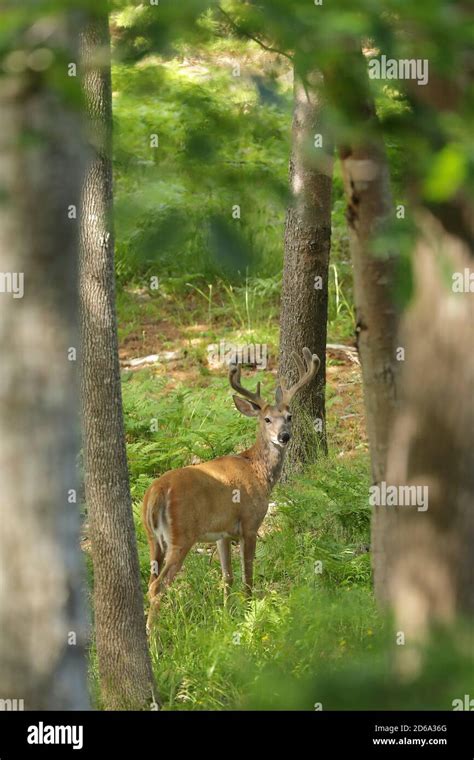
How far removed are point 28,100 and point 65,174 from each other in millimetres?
269

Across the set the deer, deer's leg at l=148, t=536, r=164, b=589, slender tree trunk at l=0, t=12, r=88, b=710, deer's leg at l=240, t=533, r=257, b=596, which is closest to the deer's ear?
the deer

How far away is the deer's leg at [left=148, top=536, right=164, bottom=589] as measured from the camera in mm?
8961

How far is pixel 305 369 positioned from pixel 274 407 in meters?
0.88

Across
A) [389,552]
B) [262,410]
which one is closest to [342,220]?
[262,410]

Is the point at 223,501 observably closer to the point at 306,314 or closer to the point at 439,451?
the point at 306,314

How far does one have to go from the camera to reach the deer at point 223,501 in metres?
8.91

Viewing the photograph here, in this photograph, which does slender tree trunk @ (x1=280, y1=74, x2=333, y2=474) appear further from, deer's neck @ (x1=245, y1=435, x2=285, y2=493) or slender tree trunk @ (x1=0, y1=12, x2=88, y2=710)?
slender tree trunk @ (x1=0, y1=12, x2=88, y2=710)

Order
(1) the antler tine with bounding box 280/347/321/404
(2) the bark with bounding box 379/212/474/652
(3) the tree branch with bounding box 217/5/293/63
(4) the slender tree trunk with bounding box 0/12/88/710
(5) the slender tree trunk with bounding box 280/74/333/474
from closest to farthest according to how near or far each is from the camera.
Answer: (3) the tree branch with bounding box 217/5/293/63, (4) the slender tree trunk with bounding box 0/12/88/710, (2) the bark with bounding box 379/212/474/652, (1) the antler tine with bounding box 280/347/321/404, (5) the slender tree trunk with bounding box 280/74/333/474

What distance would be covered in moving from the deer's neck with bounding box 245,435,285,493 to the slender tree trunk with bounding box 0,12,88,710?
694 cm

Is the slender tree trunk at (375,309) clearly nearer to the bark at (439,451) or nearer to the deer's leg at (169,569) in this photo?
the bark at (439,451)

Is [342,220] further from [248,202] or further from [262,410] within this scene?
[248,202]

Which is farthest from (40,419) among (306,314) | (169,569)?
(306,314)

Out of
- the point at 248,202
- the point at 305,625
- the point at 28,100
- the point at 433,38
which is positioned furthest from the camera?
the point at 305,625

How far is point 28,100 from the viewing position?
250 centimetres
